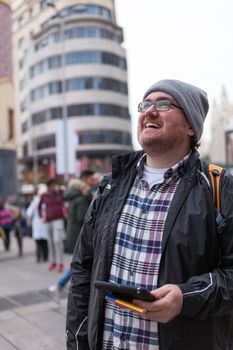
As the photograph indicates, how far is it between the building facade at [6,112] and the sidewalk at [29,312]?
8.51 feet

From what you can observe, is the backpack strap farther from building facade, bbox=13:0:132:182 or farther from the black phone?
building facade, bbox=13:0:132:182

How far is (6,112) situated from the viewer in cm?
1072

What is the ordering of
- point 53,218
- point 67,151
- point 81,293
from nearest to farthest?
point 81,293, point 53,218, point 67,151

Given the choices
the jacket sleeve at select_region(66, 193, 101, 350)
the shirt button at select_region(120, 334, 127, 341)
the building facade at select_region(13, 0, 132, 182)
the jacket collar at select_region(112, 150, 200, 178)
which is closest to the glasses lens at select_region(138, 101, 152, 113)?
the jacket collar at select_region(112, 150, 200, 178)

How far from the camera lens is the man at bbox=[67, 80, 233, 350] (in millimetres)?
1544

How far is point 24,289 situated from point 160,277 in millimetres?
4926

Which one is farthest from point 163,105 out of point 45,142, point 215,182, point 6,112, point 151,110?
point 45,142

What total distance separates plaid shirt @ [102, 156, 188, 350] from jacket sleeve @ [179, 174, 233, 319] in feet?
0.52

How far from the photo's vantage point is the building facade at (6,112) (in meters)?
8.64

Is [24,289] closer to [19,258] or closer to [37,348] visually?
[37,348]

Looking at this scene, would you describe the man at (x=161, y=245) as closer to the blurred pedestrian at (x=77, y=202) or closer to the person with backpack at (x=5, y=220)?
the blurred pedestrian at (x=77, y=202)

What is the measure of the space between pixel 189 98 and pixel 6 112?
957 centimetres

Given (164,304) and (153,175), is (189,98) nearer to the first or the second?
(153,175)

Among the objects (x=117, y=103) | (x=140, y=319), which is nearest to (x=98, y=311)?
(x=140, y=319)
